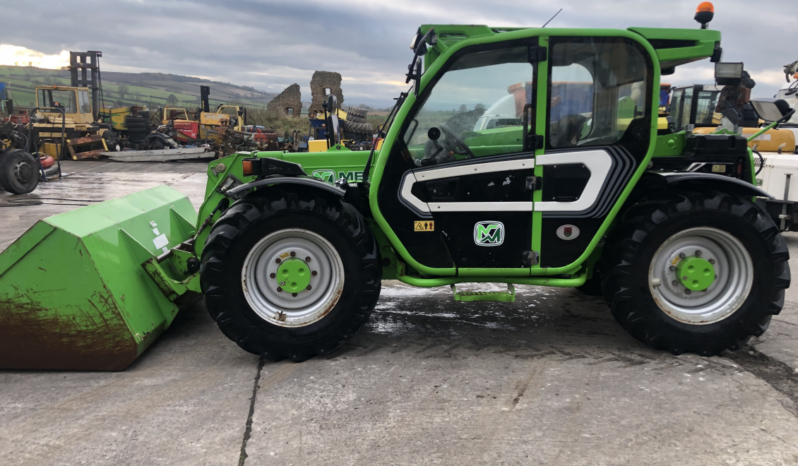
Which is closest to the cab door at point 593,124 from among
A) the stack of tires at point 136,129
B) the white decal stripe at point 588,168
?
the white decal stripe at point 588,168

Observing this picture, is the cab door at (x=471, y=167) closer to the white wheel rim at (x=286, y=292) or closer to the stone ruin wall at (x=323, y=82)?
the white wheel rim at (x=286, y=292)

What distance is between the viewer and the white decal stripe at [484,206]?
12.1ft

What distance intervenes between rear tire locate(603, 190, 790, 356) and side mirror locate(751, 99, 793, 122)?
3.65ft

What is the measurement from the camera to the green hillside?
75.9 meters

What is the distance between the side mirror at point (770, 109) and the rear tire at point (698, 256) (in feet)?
3.65

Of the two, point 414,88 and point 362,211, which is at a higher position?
point 414,88

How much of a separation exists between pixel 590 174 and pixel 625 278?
727mm

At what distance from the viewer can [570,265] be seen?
3.75 meters

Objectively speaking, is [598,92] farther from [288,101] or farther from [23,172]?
[288,101]

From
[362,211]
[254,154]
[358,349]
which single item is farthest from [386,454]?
[254,154]

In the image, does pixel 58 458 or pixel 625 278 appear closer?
pixel 58 458

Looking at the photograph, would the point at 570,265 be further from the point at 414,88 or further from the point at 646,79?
the point at 414,88

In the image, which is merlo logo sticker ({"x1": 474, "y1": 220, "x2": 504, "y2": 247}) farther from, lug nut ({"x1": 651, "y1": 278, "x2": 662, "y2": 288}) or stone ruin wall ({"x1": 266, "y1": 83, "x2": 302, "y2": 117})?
stone ruin wall ({"x1": 266, "y1": 83, "x2": 302, "y2": 117})

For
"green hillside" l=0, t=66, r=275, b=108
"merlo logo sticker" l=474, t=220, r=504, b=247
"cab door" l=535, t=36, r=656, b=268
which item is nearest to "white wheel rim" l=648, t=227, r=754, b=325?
"cab door" l=535, t=36, r=656, b=268
